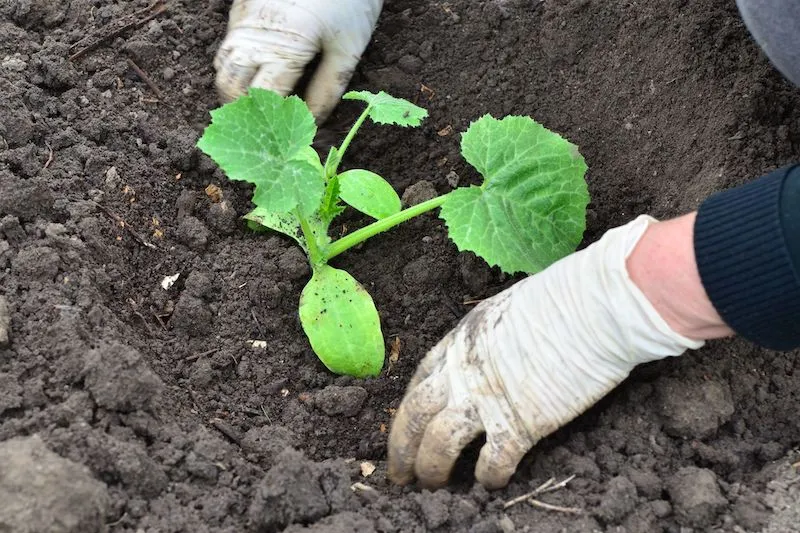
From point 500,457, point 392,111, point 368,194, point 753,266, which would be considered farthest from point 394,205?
point 753,266

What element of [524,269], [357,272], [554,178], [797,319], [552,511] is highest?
[797,319]

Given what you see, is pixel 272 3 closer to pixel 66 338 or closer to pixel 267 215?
pixel 267 215

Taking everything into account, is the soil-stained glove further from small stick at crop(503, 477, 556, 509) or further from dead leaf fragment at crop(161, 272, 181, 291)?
dead leaf fragment at crop(161, 272, 181, 291)

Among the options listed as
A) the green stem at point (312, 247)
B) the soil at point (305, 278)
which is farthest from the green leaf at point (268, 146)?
the soil at point (305, 278)

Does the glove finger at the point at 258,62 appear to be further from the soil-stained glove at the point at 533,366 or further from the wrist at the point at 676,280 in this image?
the wrist at the point at 676,280

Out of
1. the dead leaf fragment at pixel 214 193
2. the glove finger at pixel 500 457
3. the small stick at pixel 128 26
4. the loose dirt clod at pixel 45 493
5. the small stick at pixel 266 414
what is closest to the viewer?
the loose dirt clod at pixel 45 493

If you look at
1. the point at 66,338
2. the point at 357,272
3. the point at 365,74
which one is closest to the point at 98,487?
the point at 66,338

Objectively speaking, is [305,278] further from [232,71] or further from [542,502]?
[542,502]
